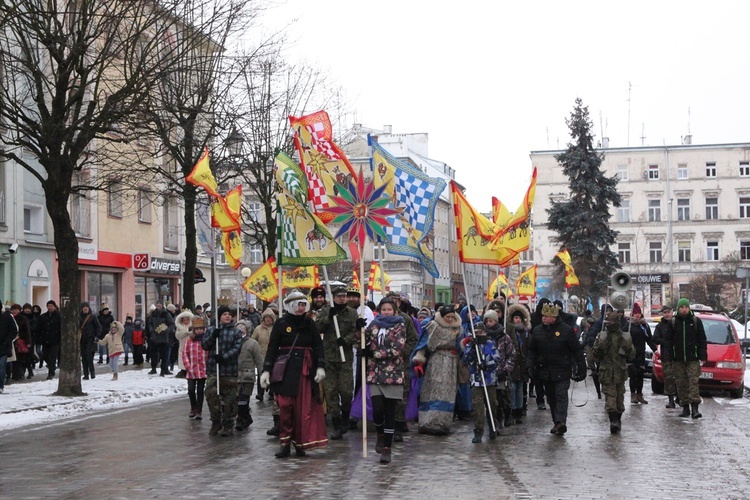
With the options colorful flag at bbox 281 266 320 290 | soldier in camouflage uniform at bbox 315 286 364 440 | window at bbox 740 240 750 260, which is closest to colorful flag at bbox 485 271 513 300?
colorful flag at bbox 281 266 320 290

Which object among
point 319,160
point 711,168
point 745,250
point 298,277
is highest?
point 711,168

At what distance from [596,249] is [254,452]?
2182 inches

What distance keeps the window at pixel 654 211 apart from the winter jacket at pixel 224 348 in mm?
80932

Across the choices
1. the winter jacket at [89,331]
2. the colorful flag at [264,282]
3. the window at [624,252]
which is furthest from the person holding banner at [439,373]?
the window at [624,252]

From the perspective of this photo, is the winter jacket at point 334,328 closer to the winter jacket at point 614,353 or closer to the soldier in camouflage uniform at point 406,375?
the soldier in camouflage uniform at point 406,375

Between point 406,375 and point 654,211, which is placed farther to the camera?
point 654,211

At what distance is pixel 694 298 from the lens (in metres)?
64.1

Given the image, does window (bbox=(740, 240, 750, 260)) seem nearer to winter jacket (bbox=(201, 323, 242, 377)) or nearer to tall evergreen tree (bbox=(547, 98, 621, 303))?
tall evergreen tree (bbox=(547, 98, 621, 303))

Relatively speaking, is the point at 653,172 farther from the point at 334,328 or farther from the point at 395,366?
the point at 395,366

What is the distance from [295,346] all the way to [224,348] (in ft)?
8.28

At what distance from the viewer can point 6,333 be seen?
71.4 feet

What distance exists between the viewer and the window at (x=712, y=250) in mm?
90688

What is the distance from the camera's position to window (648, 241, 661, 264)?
91.4m

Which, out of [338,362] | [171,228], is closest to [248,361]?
[338,362]
